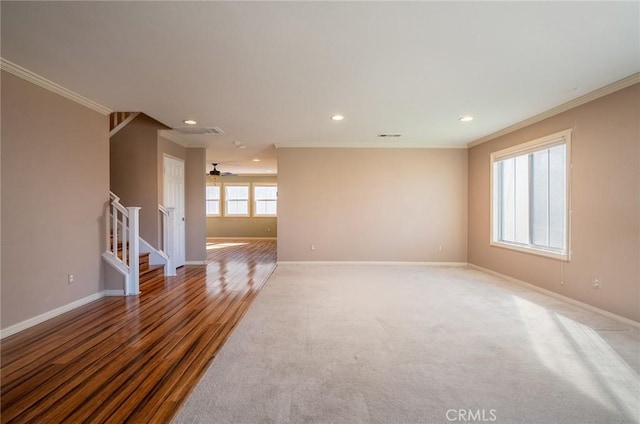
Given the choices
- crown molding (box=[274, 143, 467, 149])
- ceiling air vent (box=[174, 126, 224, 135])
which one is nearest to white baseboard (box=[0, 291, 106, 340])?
ceiling air vent (box=[174, 126, 224, 135])

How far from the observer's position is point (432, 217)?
20.7 feet

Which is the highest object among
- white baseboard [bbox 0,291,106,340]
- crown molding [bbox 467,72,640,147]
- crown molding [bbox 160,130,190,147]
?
crown molding [bbox 160,130,190,147]

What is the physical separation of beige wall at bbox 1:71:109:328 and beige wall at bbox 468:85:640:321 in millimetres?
6100

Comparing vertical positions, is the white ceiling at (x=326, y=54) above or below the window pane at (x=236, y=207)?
above

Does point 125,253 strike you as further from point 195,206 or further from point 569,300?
point 569,300

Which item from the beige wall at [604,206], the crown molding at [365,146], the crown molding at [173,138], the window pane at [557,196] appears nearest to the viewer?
the beige wall at [604,206]

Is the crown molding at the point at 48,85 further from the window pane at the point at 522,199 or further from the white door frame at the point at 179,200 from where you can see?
the window pane at the point at 522,199

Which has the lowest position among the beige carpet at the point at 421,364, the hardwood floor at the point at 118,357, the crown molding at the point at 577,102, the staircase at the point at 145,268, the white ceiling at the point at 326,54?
the beige carpet at the point at 421,364

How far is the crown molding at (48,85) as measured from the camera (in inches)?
108

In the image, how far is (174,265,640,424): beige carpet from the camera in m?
1.75

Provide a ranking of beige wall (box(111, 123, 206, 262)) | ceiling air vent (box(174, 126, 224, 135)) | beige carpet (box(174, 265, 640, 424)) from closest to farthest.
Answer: beige carpet (box(174, 265, 640, 424))
ceiling air vent (box(174, 126, 224, 135))
beige wall (box(111, 123, 206, 262))

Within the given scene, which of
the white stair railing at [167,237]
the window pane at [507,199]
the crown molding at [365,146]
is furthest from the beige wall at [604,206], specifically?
the white stair railing at [167,237]

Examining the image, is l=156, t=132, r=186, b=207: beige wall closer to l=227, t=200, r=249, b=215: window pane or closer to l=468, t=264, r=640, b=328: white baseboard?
l=227, t=200, r=249, b=215: window pane

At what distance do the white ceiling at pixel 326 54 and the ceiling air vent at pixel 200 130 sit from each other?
25.9 inches
